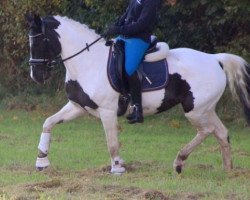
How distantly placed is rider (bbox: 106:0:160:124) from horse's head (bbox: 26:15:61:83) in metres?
0.78

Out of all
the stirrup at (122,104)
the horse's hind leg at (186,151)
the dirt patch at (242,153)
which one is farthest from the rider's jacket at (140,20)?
the dirt patch at (242,153)

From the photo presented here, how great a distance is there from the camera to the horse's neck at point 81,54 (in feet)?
35.7

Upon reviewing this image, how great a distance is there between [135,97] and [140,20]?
40.3 inches

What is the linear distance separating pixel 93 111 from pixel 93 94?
0.28m

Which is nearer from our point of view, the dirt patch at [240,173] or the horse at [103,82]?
the dirt patch at [240,173]

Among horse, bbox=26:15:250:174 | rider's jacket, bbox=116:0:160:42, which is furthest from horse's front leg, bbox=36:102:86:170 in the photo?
rider's jacket, bbox=116:0:160:42

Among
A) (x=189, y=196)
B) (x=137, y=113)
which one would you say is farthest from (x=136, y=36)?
(x=189, y=196)

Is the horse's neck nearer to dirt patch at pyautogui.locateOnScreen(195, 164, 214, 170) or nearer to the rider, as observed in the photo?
the rider

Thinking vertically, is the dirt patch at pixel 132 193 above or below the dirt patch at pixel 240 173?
above

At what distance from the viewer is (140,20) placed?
34.6 ft

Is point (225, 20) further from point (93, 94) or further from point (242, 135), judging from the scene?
point (93, 94)

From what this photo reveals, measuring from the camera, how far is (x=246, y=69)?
11.5 meters

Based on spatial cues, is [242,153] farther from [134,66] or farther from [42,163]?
[42,163]

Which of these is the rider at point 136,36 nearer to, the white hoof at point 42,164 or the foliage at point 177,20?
the white hoof at point 42,164
